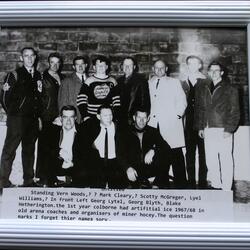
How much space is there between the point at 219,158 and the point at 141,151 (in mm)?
112

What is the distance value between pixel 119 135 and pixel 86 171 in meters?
0.07

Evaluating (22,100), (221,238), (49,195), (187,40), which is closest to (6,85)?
(22,100)

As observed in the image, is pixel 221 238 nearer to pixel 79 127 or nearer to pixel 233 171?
pixel 233 171

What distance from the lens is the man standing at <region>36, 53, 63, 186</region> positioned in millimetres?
521

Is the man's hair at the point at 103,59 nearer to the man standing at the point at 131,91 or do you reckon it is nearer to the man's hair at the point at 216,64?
the man standing at the point at 131,91

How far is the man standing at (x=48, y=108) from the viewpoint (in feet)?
1.71

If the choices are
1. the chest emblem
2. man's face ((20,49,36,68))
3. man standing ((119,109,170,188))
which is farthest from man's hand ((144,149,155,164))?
man's face ((20,49,36,68))

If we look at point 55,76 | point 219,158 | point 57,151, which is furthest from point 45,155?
point 219,158

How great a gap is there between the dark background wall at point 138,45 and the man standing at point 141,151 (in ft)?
0.28

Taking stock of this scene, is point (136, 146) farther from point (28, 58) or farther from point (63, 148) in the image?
point (28, 58)

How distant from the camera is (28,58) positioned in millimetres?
546

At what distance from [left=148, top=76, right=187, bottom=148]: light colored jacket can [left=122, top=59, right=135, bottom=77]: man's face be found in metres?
0.03

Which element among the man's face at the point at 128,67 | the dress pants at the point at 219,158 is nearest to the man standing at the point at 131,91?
the man's face at the point at 128,67

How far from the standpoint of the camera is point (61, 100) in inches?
21.1
